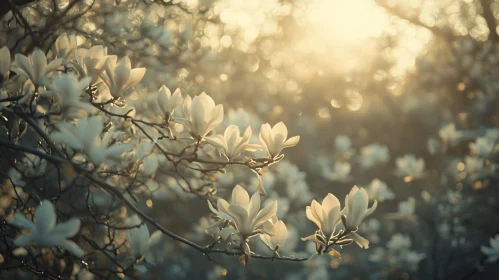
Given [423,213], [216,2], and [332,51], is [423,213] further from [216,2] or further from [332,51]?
[332,51]

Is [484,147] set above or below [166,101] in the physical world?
above

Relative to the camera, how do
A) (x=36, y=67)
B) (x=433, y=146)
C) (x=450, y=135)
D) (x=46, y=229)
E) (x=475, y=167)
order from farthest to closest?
(x=433, y=146)
(x=450, y=135)
(x=475, y=167)
(x=36, y=67)
(x=46, y=229)

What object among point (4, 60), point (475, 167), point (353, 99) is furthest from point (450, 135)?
point (4, 60)

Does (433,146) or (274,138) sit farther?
(433,146)

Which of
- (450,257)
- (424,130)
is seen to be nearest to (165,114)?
(450,257)

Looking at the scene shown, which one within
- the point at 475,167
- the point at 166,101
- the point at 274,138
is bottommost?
the point at 274,138

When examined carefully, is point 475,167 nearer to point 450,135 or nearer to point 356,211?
point 450,135
